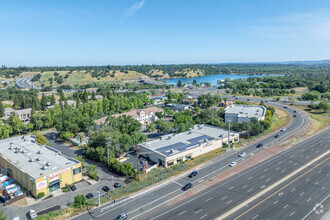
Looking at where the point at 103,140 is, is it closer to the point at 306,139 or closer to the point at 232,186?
the point at 232,186

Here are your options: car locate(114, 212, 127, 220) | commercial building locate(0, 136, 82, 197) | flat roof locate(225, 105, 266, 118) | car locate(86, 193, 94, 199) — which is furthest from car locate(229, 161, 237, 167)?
flat roof locate(225, 105, 266, 118)

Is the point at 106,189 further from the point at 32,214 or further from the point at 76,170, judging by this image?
the point at 32,214

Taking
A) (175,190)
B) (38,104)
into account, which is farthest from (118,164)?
(38,104)

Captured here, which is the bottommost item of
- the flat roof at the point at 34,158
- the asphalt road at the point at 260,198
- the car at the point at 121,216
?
the asphalt road at the point at 260,198

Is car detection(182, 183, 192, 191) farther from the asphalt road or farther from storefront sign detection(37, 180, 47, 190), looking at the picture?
storefront sign detection(37, 180, 47, 190)

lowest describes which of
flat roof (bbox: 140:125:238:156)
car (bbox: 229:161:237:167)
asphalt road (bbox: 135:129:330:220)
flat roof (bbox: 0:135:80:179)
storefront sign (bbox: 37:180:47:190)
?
asphalt road (bbox: 135:129:330:220)

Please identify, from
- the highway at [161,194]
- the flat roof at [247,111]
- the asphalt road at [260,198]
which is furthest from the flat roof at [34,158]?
the flat roof at [247,111]

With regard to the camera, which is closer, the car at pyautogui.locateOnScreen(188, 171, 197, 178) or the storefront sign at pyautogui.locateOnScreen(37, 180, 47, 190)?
the storefront sign at pyautogui.locateOnScreen(37, 180, 47, 190)

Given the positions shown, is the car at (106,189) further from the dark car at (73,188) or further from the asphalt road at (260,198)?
the asphalt road at (260,198)
